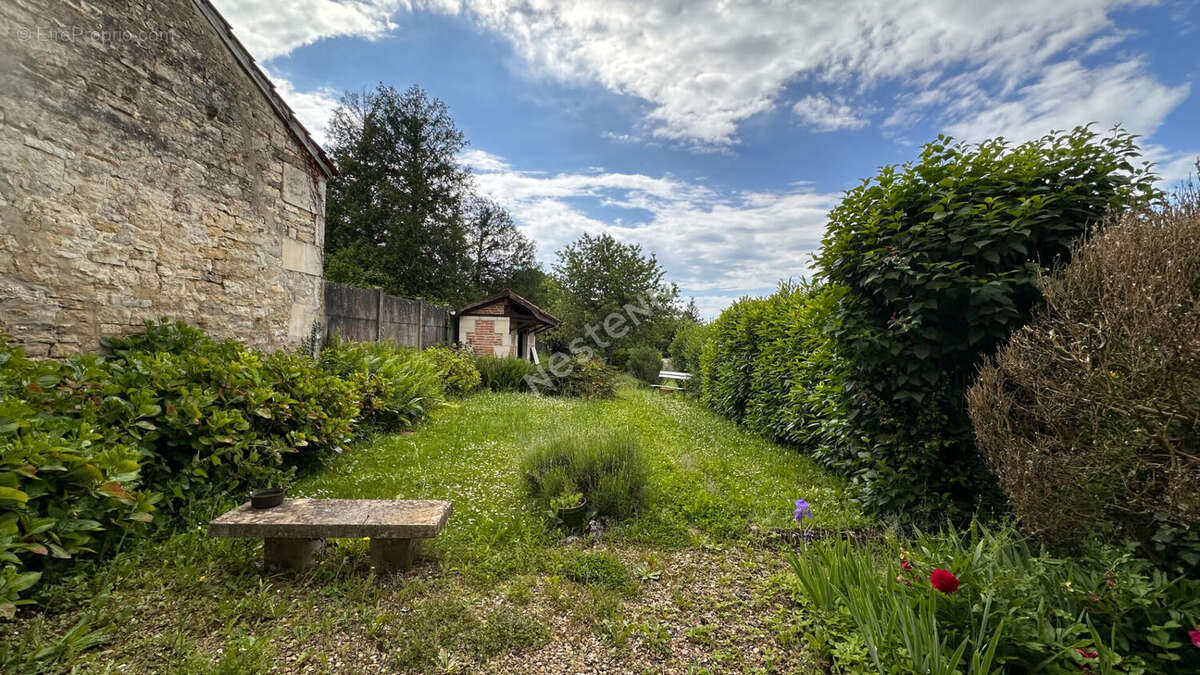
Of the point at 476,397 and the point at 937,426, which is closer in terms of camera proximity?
the point at 937,426

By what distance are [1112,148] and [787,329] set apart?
4.28 metres

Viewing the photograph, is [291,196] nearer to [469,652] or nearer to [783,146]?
[469,652]

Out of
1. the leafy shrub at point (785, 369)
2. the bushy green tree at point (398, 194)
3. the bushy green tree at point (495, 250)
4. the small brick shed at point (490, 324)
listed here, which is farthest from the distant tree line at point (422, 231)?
the leafy shrub at point (785, 369)

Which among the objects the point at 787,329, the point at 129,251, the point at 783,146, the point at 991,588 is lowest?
the point at 991,588

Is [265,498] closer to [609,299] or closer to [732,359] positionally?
[732,359]

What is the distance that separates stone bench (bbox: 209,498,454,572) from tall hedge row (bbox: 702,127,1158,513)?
329 centimetres

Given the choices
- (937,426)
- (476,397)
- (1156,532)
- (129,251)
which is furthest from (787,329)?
(129,251)

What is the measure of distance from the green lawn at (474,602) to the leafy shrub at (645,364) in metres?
15.2

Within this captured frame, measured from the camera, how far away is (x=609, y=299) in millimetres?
23266

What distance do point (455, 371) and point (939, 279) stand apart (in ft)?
31.8

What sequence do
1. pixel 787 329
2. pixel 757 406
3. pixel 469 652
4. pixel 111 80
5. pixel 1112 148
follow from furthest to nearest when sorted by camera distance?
pixel 757 406
pixel 787 329
pixel 111 80
pixel 1112 148
pixel 469 652

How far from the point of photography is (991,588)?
5.70 feet

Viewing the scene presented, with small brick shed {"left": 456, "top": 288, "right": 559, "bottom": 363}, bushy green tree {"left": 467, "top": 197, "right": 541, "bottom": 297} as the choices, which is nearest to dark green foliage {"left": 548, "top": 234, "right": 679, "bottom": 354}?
bushy green tree {"left": 467, "top": 197, "right": 541, "bottom": 297}

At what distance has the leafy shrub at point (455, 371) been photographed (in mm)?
10172
